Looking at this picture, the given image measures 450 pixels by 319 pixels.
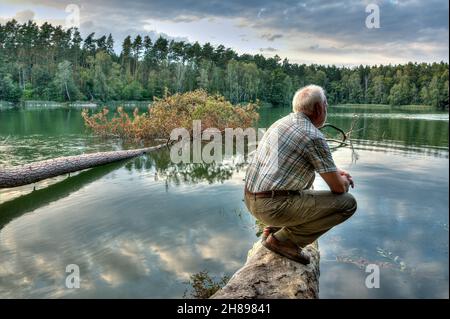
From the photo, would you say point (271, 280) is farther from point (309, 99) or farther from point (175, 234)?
point (175, 234)

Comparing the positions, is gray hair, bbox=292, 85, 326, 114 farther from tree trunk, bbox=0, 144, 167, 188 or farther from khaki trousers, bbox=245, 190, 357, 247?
tree trunk, bbox=0, 144, 167, 188

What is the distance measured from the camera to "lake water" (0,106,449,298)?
4852 mm

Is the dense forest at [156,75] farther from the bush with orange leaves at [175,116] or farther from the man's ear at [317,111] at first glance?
the man's ear at [317,111]

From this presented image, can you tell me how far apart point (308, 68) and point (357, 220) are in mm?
92339

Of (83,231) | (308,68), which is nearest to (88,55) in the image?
(308,68)

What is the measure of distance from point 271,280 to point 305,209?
2.46ft

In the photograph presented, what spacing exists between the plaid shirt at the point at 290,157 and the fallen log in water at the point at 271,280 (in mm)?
839

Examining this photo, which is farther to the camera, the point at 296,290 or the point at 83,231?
the point at 83,231

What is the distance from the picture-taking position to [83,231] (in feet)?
21.2

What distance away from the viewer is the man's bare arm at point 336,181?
3.60m

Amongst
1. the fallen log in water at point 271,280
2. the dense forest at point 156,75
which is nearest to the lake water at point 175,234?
the fallen log in water at point 271,280

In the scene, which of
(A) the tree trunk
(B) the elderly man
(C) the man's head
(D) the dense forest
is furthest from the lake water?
(D) the dense forest

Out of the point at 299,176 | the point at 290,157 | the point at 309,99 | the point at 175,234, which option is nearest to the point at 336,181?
the point at 299,176
